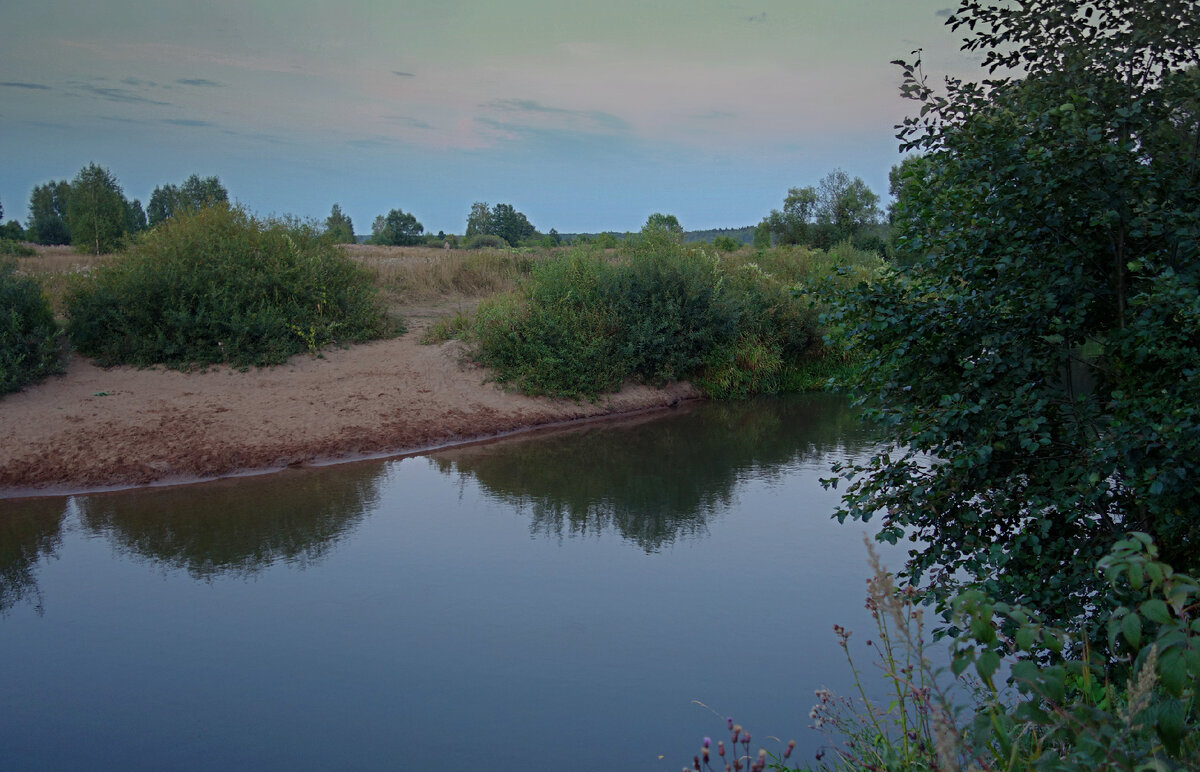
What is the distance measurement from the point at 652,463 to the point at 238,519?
567cm

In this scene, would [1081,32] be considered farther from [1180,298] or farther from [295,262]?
[295,262]

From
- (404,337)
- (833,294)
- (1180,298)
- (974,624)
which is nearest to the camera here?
(974,624)

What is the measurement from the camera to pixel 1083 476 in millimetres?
3988

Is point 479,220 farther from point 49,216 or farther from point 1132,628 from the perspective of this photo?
point 1132,628

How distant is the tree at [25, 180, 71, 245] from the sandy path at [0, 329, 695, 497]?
63184 mm

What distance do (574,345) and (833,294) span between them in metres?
11.3

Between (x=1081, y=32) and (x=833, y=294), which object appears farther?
(x=833, y=294)

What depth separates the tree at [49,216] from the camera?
73.6 metres

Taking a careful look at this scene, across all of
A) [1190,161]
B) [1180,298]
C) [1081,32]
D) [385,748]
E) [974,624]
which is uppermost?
[1081,32]

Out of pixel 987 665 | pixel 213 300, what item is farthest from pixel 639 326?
pixel 987 665

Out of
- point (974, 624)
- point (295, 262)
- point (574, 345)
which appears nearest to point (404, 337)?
point (295, 262)

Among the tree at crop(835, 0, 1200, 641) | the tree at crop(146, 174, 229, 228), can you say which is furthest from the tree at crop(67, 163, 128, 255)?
the tree at crop(835, 0, 1200, 641)

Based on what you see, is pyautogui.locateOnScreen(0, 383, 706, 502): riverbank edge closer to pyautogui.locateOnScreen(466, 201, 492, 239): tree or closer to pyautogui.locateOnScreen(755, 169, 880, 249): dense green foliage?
pyautogui.locateOnScreen(755, 169, 880, 249): dense green foliage

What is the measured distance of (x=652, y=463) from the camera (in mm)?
12344
